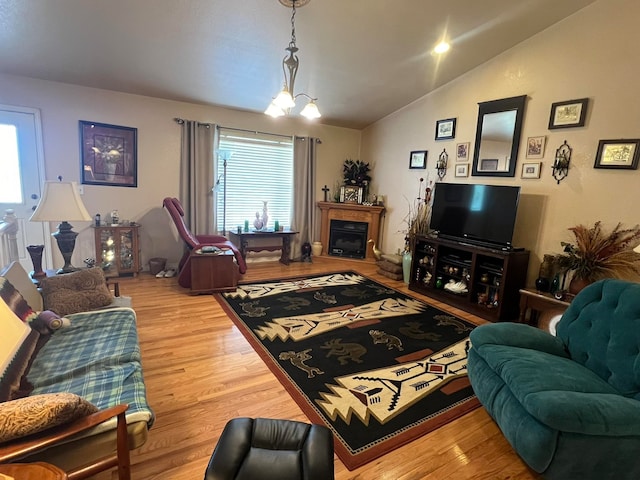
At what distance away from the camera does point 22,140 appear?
3.73 metres

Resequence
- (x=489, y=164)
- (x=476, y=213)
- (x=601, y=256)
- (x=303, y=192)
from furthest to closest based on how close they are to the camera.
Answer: (x=303, y=192) < (x=489, y=164) < (x=476, y=213) < (x=601, y=256)

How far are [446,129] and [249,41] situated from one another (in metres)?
2.82

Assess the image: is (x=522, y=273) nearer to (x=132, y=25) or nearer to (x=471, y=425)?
(x=471, y=425)

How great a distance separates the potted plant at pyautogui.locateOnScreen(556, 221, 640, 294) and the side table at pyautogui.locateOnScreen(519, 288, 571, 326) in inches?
7.9

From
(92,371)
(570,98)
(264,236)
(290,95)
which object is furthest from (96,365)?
(570,98)

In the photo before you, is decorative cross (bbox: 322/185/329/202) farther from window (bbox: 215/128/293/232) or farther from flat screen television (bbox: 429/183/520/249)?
flat screen television (bbox: 429/183/520/249)

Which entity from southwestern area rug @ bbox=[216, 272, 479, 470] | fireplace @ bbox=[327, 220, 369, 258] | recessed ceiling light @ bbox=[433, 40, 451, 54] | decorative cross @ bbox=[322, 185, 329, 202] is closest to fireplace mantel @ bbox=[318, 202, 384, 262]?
fireplace @ bbox=[327, 220, 369, 258]

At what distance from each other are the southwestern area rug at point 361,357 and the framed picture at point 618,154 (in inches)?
78.1

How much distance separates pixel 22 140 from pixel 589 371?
19.0 ft

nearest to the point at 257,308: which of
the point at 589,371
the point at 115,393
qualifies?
the point at 115,393

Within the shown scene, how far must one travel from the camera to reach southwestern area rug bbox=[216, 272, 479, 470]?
6.07 ft

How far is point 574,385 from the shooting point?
1599 millimetres

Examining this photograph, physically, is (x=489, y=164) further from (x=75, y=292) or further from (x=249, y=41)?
(x=75, y=292)

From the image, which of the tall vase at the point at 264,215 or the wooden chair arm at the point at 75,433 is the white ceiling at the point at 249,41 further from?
the wooden chair arm at the point at 75,433
